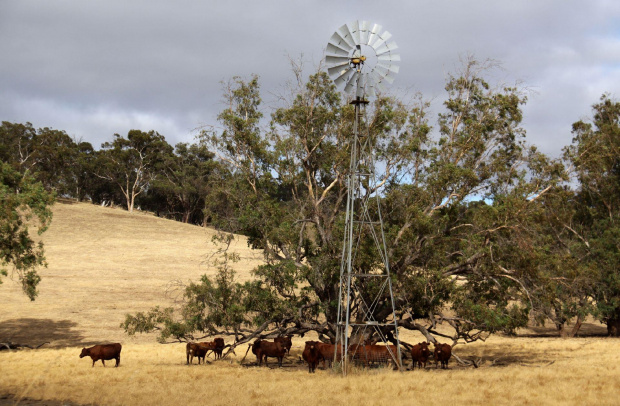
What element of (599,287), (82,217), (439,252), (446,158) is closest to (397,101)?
(446,158)

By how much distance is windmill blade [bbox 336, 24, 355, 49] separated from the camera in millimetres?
20102

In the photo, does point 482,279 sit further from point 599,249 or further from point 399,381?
point 599,249

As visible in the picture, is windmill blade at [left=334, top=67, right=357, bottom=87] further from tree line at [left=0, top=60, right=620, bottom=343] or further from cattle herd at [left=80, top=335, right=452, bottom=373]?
cattle herd at [left=80, top=335, right=452, bottom=373]

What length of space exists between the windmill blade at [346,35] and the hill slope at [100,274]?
972 centimetres

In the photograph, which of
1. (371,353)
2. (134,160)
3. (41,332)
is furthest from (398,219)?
(134,160)

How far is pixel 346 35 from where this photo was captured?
20.2m

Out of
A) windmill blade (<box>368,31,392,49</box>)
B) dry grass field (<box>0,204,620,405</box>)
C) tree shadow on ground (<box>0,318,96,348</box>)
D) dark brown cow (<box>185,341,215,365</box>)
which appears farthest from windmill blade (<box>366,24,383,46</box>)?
tree shadow on ground (<box>0,318,96,348</box>)

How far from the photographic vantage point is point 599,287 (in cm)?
3556

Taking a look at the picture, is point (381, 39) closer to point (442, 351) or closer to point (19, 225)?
point (442, 351)

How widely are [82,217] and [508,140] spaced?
66.0m

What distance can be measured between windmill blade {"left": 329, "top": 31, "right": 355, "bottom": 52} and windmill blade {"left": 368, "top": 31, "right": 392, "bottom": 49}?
2.64 ft

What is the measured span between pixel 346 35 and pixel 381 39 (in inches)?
51.1

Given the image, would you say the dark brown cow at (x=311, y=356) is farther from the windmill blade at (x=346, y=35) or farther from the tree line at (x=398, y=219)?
the windmill blade at (x=346, y=35)

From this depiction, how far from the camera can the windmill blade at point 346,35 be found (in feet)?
66.0
